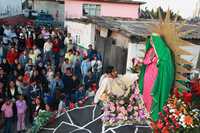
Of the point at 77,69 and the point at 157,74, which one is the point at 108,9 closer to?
the point at 77,69

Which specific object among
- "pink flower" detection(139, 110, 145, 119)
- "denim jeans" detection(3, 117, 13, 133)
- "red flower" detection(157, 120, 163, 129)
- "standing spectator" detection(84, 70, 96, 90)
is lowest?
"denim jeans" detection(3, 117, 13, 133)

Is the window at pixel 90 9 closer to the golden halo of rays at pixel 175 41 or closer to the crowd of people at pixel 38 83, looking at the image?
the crowd of people at pixel 38 83

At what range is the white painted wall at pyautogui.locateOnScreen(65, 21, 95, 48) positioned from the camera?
18.6 m

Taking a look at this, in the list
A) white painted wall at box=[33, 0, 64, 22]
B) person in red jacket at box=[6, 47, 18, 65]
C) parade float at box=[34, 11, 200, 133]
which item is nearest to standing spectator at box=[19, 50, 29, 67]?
person in red jacket at box=[6, 47, 18, 65]

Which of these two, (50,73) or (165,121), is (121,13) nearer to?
(50,73)

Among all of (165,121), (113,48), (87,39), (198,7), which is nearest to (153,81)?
(165,121)

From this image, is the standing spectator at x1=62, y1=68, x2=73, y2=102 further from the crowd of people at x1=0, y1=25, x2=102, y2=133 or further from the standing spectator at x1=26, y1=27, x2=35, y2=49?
the standing spectator at x1=26, y1=27, x2=35, y2=49

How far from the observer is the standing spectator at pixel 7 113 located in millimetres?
10852

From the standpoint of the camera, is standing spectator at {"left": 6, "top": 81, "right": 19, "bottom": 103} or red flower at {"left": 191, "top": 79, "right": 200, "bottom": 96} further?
standing spectator at {"left": 6, "top": 81, "right": 19, "bottom": 103}

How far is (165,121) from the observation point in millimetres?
6070

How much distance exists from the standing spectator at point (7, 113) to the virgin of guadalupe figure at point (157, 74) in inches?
193

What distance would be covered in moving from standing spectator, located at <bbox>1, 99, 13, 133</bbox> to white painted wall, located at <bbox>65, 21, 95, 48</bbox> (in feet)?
26.6

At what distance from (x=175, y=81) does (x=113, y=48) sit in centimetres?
859

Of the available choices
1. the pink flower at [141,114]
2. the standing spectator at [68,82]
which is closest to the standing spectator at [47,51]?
the standing spectator at [68,82]
